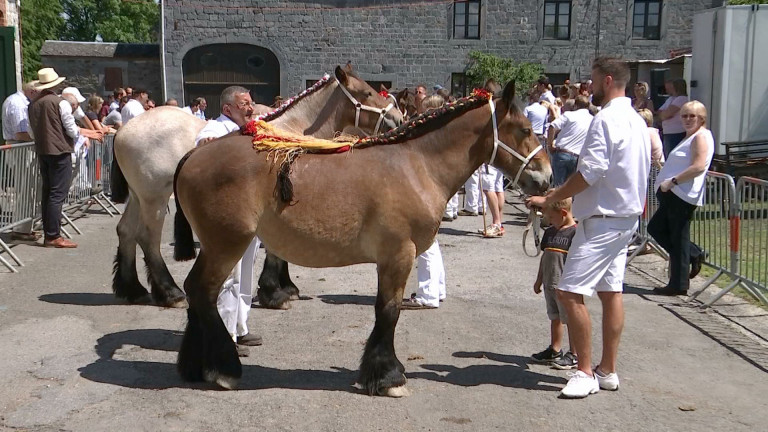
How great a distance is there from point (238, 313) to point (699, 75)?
12519 millimetres

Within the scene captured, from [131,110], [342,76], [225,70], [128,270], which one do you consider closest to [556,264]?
[342,76]

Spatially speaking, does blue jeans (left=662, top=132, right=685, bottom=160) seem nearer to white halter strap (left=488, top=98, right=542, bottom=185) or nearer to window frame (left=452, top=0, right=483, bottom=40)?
white halter strap (left=488, top=98, right=542, bottom=185)

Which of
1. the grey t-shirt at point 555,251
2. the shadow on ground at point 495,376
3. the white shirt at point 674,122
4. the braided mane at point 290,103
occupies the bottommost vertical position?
the shadow on ground at point 495,376

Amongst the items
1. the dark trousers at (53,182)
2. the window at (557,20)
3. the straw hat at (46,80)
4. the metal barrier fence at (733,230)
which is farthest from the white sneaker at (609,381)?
the window at (557,20)

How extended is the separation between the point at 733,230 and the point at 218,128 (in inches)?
207

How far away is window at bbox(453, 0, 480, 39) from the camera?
34.1 meters

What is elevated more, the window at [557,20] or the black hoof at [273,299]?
the window at [557,20]

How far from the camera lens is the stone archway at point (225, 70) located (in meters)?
34.4

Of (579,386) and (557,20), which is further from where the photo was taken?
(557,20)

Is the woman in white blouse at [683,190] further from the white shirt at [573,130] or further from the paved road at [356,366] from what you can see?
the white shirt at [573,130]

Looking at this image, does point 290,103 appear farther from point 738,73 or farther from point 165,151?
point 738,73

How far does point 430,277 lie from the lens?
800cm

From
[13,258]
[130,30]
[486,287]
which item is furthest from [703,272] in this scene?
[130,30]

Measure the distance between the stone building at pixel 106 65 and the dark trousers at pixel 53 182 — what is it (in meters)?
25.6
